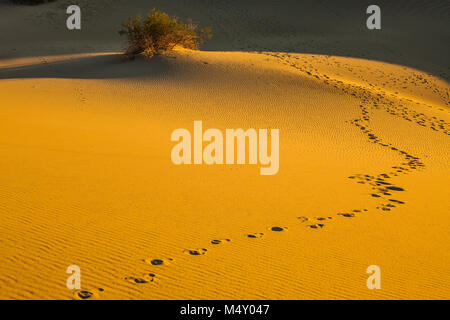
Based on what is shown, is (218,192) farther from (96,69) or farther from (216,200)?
(96,69)

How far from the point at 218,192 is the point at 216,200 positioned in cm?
34

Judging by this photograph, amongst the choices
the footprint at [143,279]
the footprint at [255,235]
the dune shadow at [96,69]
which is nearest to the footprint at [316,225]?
the footprint at [255,235]

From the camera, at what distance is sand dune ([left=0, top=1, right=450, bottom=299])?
390 centimetres

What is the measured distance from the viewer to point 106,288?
3.59 m

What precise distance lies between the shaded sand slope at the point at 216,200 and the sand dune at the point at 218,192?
24 mm

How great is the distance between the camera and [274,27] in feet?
105

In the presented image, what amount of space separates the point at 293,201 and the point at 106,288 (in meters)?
3.24

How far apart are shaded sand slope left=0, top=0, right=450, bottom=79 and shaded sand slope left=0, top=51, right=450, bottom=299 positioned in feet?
42.4

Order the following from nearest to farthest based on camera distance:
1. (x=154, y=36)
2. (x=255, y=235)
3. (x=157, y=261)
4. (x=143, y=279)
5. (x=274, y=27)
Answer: (x=143, y=279) < (x=157, y=261) < (x=255, y=235) < (x=154, y=36) < (x=274, y=27)

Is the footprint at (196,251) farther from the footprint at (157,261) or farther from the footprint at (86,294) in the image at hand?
the footprint at (86,294)

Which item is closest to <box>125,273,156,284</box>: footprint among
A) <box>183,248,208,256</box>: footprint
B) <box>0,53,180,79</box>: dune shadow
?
<box>183,248,208,256</box>: footprint

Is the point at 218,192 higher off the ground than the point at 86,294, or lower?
higher

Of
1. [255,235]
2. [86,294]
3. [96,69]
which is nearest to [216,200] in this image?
[255,235]

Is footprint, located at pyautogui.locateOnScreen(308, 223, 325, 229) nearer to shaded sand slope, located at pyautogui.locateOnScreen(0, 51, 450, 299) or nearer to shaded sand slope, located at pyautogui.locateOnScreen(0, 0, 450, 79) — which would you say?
shaded sand slope, located at pyautogui.locateOnScreen(0, 51, 450, 299)
